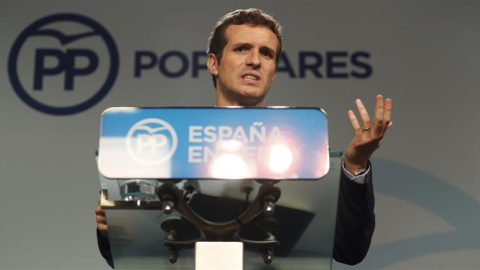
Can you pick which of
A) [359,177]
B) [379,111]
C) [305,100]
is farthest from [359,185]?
[305,100]

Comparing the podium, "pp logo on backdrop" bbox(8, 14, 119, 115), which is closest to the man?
the podium

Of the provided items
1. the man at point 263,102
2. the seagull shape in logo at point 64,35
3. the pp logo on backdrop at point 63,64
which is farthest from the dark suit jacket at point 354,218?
the seagull shape in logo at point 64,35

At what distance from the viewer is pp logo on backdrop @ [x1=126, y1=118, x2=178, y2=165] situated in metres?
1.08

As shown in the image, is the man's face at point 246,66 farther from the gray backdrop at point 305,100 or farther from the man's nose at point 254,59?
the gray backdrop at point 305,100

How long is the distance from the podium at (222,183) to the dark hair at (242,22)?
3.36 ft

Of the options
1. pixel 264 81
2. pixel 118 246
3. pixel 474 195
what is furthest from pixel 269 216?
pixel 474 195

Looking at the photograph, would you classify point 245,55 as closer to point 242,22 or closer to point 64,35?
point 242,22

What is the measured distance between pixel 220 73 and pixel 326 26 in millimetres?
1577

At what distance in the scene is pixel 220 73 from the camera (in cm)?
215

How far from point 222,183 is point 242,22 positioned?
1133 millimetres

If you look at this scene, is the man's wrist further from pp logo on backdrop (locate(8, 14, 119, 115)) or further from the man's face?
pp logo on backdrop (locate(8, 14, 119, 115))

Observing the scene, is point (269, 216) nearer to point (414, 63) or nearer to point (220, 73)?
point (220, 73)

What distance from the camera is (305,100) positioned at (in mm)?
3525

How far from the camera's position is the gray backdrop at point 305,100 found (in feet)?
11.2
